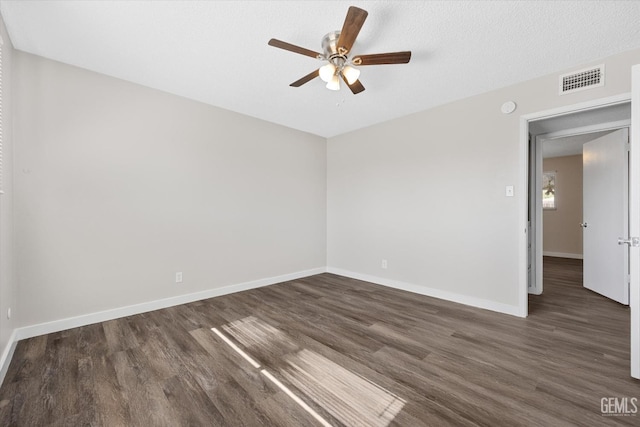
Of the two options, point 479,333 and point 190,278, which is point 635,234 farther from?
point 190,278

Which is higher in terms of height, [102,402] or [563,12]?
[563,12]

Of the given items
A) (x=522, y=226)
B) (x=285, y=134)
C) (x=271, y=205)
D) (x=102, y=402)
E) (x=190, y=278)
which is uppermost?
(x=285, y=134)

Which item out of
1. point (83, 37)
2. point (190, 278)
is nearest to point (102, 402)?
point (190, 278)

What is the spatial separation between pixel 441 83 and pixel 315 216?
9.49ft

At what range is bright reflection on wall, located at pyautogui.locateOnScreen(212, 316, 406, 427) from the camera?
4.94 ft

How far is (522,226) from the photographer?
2896 mm

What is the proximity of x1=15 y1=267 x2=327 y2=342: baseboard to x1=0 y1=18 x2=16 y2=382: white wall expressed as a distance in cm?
19

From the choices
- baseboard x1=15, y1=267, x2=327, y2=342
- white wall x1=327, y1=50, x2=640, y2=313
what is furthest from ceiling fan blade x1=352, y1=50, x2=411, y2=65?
baseboard x1=15, y1=267, x2=327, y2=342

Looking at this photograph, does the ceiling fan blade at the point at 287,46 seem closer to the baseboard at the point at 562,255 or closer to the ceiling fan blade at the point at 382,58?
the ceiling fan blade at the point at 382,58

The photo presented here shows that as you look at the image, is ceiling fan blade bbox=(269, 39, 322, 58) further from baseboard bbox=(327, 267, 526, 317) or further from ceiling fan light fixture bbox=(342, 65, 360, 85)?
baseboard bbox=(327, 267, 526, 317)

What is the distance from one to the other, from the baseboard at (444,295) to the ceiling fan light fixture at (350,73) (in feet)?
9.47

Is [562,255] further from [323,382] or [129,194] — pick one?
[129,194]

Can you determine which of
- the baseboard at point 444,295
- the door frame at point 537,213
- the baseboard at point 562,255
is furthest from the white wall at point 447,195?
the baseboard at point 562,255

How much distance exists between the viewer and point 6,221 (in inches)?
82.3
